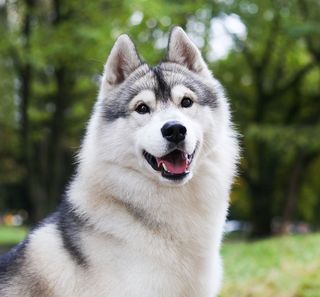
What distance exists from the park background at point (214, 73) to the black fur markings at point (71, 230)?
529cm

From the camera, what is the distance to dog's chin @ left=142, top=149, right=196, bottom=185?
388 cm

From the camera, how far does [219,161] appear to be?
4.25 meters

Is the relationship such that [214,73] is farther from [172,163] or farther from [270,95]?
[172,163]

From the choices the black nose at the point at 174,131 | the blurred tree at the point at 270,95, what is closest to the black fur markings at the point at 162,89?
the black nose at the point at 174,131

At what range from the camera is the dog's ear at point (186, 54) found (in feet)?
14.7

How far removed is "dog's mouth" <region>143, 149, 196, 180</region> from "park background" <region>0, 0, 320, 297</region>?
5.27 metres

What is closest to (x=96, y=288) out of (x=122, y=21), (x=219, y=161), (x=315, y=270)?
(x=219, y=161)

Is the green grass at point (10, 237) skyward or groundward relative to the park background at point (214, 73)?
groundward

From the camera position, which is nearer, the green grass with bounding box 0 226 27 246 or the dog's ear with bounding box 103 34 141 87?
the dog's ear with bounding box 103 34 141 87

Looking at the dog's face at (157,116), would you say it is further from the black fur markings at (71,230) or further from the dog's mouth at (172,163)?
the black fur markings at (71,230)

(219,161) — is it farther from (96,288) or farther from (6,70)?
(6,70)

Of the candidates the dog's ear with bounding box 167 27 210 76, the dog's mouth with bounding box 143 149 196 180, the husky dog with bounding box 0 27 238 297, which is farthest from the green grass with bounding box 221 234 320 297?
the dog's mouth with bounding box 143 149 196 180

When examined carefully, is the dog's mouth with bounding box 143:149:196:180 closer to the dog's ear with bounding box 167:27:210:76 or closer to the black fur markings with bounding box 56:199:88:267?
the black fur markings with bounding box 56:199:88:267

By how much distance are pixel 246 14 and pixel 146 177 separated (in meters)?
15.8
